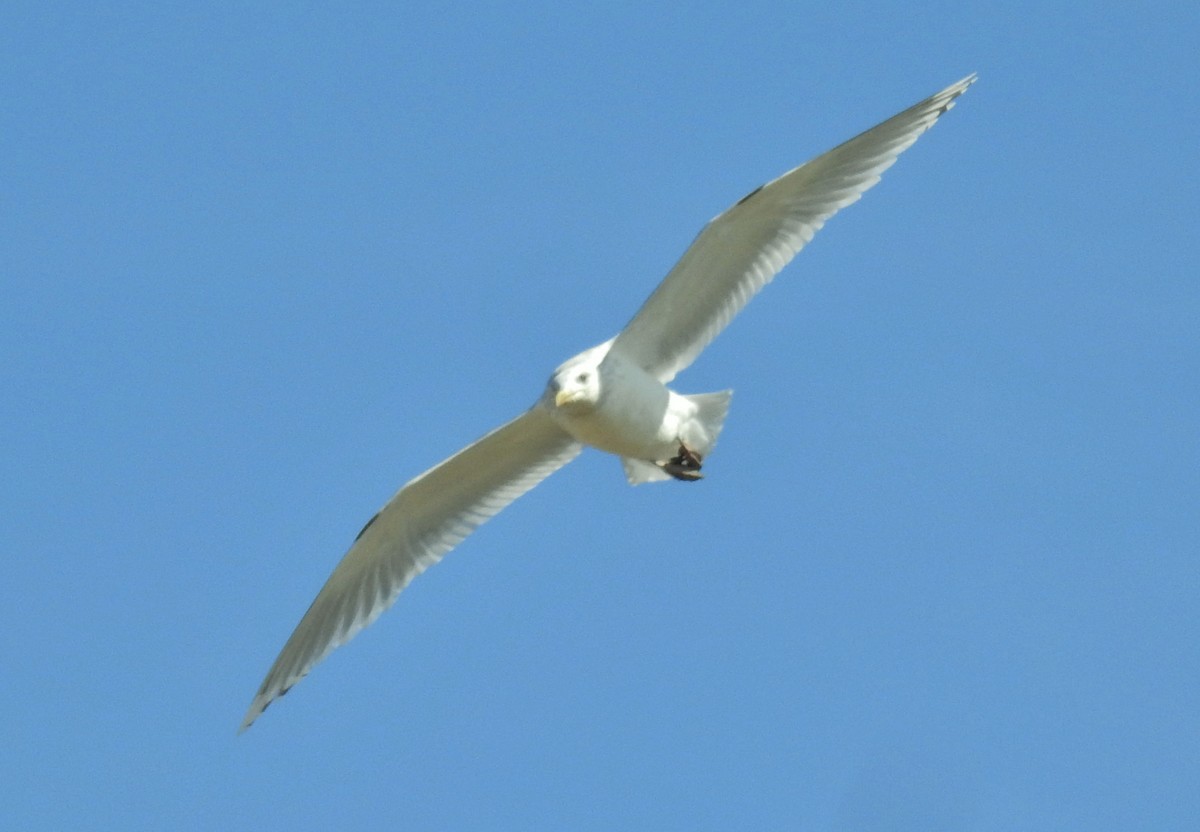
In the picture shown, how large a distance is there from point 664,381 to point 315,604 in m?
2.65

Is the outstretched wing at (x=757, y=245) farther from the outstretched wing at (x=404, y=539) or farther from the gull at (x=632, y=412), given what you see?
the outstretched wing at (x=404, y=539)

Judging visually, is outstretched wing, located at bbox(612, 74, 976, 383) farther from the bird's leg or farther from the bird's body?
the bird's leg

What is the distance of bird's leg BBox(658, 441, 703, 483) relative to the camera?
39.9 ft

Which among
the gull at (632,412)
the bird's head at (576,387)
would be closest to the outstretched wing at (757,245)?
the gull at (632,412)

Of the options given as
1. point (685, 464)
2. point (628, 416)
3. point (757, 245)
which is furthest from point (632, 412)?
point (757, 245)

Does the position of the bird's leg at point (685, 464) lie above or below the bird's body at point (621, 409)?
below

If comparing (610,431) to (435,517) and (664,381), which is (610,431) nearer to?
(664,381)

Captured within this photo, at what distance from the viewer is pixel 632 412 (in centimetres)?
1176

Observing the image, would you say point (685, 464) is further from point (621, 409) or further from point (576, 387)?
point (576, 387)

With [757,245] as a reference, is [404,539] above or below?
below

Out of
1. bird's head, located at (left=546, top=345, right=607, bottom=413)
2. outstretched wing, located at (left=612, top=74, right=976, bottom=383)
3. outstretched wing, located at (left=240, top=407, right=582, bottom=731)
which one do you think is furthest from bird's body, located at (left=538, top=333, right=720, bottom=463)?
outstretched wing, located at (left=240, top=407, right=582, bottom=731)

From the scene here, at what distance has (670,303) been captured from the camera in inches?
478

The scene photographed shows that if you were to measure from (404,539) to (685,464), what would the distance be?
1951 mm

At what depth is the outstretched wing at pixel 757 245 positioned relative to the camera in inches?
477
